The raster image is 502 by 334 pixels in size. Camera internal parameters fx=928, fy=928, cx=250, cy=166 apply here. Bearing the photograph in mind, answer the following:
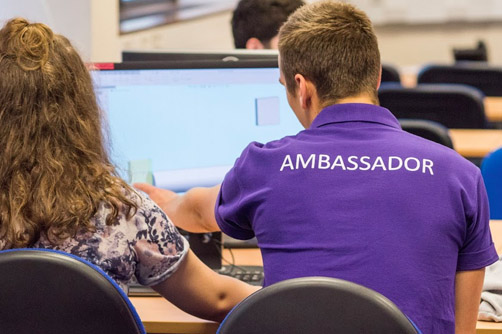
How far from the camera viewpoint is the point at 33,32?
1.65 metres

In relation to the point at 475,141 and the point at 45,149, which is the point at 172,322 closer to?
the point at 45,149

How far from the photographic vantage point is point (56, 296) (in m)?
1.43

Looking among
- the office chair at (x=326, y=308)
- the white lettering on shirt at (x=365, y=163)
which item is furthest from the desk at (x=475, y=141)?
the office chair at (x=326, y=308)

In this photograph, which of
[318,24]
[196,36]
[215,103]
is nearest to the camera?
[318,24]

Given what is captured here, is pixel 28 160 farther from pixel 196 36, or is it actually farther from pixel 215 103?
pixel 196 36

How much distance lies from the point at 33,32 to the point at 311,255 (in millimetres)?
632

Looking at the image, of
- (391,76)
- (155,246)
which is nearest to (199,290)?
(155,246)

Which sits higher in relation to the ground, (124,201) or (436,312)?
(124,201)

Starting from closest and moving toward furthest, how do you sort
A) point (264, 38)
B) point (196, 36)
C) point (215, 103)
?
point (215, 103)
point (264, 38)
point (196, 36)

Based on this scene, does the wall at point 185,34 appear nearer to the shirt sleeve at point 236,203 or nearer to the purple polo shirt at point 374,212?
the shirt sleeve at point 236,203

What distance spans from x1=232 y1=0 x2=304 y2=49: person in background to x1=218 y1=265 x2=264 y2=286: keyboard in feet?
3.40

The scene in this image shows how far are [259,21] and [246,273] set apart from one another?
1.16m

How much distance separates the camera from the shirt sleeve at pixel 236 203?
5.59ft

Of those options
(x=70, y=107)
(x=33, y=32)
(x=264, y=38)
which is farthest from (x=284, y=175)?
(x=264, y=38)
